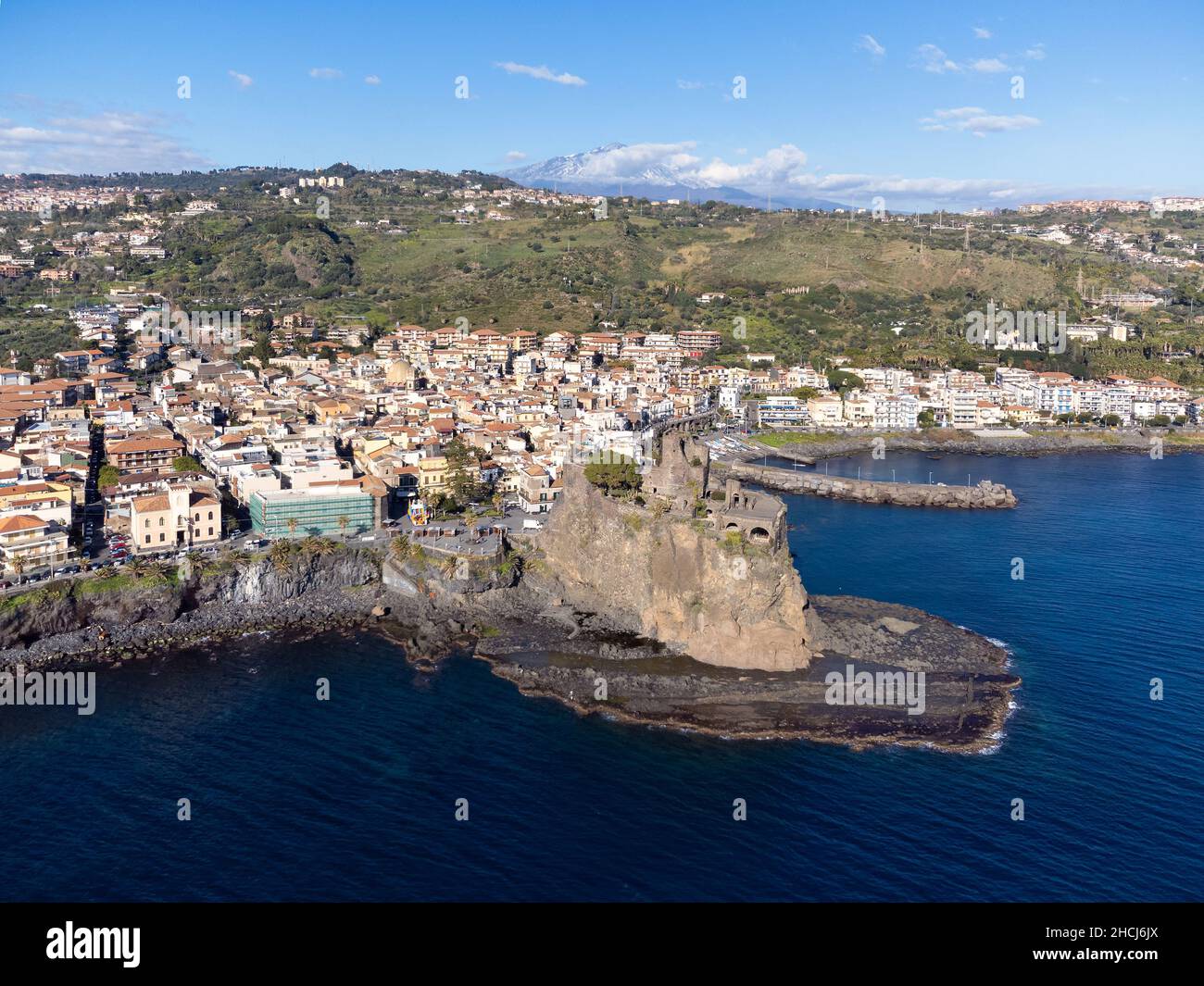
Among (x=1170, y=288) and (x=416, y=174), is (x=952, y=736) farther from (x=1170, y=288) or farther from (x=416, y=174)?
(x=416, y=174)

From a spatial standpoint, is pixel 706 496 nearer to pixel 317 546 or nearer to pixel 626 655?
pixel 626 655

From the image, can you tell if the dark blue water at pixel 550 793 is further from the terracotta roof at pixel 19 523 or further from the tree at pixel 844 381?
the tree at pixel 844 381

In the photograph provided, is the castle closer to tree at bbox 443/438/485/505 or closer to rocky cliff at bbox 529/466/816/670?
rocky cliff at bbox 529/466/816/670

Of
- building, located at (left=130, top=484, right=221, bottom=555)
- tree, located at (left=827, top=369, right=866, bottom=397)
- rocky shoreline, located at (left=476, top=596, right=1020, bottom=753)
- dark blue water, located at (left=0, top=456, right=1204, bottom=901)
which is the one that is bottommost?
dark blue water, located at (left=0, top=456, right=1204, bottom=901)

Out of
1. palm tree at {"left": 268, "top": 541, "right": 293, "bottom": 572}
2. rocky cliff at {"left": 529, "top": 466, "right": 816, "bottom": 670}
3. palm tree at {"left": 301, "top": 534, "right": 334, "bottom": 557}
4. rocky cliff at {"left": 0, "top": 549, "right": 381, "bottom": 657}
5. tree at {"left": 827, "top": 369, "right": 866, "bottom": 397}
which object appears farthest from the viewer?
tree at {"left": 827, "top": 369, "right": 866, "bottom": 397}

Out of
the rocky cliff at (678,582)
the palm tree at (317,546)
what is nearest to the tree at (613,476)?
the rocky cliff at (678,582)

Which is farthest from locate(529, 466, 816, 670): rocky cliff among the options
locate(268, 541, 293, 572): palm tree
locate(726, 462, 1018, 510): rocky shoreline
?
locate(726, 462, 1018, 510): rocky shoreline
